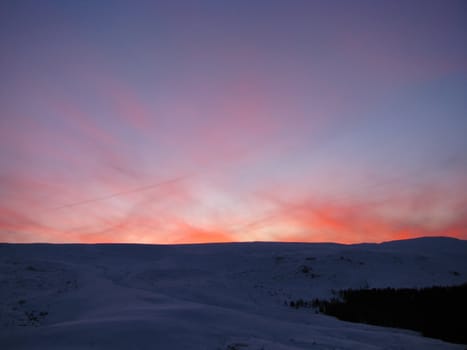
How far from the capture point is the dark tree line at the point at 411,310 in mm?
12916

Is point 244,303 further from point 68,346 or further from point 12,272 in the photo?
point 12,272

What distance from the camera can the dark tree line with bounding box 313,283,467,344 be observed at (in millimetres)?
12916

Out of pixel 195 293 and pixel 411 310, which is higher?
pixel 195 293

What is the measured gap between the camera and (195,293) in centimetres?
1950

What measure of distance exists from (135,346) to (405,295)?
1546 cm

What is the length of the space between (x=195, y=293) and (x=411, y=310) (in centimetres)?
1034

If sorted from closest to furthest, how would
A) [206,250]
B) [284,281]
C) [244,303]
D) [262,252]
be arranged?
[244,303]
[284,281]
[262,252]
[206,250]

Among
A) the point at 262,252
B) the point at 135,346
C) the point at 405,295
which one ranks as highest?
the point at 262,252

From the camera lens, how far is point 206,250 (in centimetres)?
Result: 3731

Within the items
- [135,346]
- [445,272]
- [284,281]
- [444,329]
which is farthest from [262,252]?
[135,346]

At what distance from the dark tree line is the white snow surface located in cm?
124

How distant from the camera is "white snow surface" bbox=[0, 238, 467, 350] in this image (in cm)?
925

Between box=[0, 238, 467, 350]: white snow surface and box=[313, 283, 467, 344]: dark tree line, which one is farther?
box=[313, 283, 467, 344]: dark tree line

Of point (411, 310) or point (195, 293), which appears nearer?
point (411, 310)
